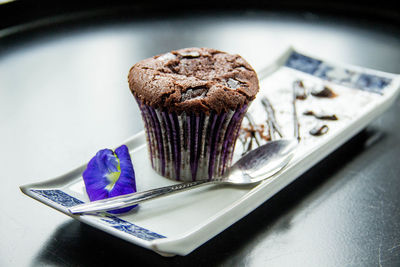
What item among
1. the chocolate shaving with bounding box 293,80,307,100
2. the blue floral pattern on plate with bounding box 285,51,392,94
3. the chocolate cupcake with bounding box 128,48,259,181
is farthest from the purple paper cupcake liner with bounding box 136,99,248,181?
the blue floral pattern on plate with bounding box 285,51,392,94

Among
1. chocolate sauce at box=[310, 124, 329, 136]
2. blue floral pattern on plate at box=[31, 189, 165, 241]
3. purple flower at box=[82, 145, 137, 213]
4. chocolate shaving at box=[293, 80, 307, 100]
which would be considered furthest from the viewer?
chocolate shaving at box=[293, 80, 307, 100]

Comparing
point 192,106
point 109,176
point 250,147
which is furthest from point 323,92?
point 109,176

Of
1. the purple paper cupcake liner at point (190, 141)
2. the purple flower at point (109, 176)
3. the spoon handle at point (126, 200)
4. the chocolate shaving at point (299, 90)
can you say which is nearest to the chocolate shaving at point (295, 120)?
the chocolate shaving at point (299, 90)

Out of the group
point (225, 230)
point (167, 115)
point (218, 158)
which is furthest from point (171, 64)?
point (225, 230)

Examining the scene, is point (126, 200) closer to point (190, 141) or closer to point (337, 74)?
point (190, 141)

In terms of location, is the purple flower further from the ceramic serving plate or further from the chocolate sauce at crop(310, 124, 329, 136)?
the chocolate sauce at crop(310, 124, 329, 136)

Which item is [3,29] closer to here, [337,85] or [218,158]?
[218,158]

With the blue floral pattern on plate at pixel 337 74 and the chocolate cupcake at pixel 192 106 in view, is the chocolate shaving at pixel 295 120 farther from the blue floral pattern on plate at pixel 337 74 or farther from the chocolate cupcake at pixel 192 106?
the chocolate cupcake at pixel 192 106
